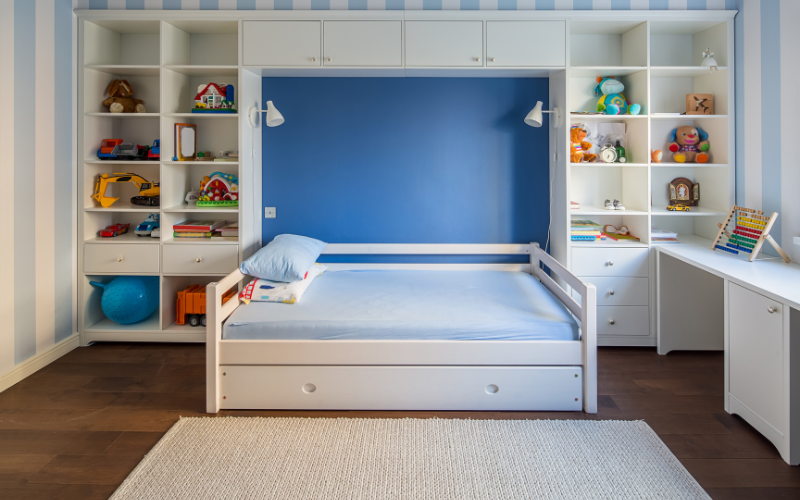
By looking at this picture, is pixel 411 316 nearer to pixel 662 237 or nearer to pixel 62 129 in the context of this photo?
pixel 662 237

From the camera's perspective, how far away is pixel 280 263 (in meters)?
3.12

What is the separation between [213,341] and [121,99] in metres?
2.04

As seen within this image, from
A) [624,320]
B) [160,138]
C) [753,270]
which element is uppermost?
[160,138]

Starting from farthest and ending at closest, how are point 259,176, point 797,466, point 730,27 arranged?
point 259,176
point 730,27
point 797,466

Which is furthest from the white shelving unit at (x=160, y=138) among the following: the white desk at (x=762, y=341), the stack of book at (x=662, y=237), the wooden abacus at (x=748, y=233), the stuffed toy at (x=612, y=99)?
the wooden abacus at (x=748, y=233)

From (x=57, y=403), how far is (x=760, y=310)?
335 cm

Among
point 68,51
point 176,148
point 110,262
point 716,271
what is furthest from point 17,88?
point 716,271

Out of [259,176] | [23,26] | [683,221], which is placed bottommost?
[683,221]

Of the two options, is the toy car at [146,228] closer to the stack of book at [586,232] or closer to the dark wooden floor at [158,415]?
the dark wooden floor at [158,415]

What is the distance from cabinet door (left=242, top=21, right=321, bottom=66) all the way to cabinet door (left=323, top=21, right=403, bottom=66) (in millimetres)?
88

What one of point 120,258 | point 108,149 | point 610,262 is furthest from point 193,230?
point 610,262

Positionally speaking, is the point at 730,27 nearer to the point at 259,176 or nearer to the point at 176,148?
the point at 259,176

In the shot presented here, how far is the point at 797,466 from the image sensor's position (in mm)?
2191

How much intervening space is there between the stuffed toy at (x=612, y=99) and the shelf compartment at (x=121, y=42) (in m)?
2.98
